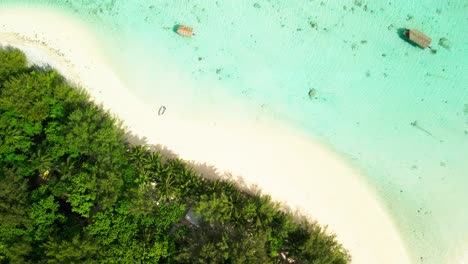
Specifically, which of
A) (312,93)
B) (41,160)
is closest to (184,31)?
(312,93)

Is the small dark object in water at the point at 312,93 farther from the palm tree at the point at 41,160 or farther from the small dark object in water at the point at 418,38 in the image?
the palm tree at the point at 41,160

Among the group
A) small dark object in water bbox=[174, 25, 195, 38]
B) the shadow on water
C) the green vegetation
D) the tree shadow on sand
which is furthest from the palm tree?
the shadow on water

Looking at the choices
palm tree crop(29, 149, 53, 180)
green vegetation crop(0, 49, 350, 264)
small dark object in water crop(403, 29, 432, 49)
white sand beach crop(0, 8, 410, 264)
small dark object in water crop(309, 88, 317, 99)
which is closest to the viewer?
green vegetation crop(0, 49, 350, 264)

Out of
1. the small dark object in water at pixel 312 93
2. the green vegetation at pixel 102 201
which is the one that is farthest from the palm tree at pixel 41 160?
the small dark object in water at pixel 312 93

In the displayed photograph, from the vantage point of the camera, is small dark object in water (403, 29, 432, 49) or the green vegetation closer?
the green vegetation

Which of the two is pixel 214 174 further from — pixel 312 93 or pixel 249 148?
pixel 312 93

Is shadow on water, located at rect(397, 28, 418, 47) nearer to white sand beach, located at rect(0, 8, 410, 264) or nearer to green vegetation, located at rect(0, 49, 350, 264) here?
white sand beach, located at rect(0, 8, 410, 264)
